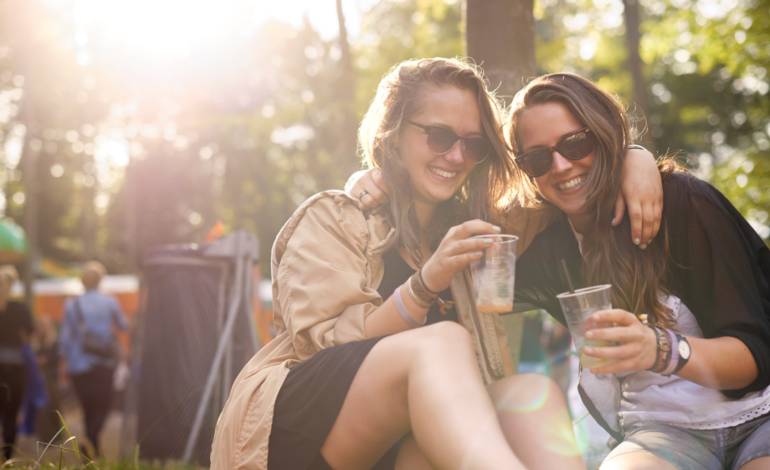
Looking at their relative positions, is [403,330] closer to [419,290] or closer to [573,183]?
[419,290]

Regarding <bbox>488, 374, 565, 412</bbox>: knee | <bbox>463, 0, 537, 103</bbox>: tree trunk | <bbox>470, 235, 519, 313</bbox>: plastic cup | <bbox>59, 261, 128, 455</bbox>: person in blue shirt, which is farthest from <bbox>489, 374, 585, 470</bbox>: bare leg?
<bbox>59, 261, 128, 455</bbox>: person in blue shirt

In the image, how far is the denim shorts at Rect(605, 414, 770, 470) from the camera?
1.83 meters

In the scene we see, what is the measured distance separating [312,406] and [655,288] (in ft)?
4.06

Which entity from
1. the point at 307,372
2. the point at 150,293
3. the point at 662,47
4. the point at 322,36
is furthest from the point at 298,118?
the point at 307,372

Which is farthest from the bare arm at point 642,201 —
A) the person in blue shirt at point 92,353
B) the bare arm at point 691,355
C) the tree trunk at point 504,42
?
the person in blue shirt at point 92,353

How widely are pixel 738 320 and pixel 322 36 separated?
45.7 feet

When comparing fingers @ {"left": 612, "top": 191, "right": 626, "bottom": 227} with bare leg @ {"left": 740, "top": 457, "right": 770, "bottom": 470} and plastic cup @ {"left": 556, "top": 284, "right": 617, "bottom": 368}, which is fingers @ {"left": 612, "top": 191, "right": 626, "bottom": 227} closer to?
plastic cup @ {"left": 556, "top": 284, "right": 617, "bottom": 368}

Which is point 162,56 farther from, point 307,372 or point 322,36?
point 307,372

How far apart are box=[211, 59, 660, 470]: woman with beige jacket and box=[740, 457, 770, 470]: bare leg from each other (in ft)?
1.59

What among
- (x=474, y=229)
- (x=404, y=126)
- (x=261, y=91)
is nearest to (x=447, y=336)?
(x=474, y=229)

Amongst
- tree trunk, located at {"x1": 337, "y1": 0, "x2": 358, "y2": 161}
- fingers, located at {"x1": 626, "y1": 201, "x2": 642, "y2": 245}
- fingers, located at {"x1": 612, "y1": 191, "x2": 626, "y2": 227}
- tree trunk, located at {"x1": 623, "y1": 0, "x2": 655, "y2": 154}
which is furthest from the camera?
tree trunk, located at {"x1": 623, "y1": 0, "x2": 655, "y2": 154}

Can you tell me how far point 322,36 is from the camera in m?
14.5

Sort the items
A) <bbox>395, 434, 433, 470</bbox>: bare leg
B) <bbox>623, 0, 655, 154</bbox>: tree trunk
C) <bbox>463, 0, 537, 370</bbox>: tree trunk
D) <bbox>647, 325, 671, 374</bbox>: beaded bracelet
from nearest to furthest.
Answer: <bbox>647, 325, 671, 374</bbox>: beaded bracelet < <bbox>395, 434, 433, 470</bbox>: bare leg < <bbox>463, 0, 537, 370</bbox>: tree trunk < <bbox>623, 0, 655, 154</bbox>: tree trunk

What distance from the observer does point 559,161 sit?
228 cm
